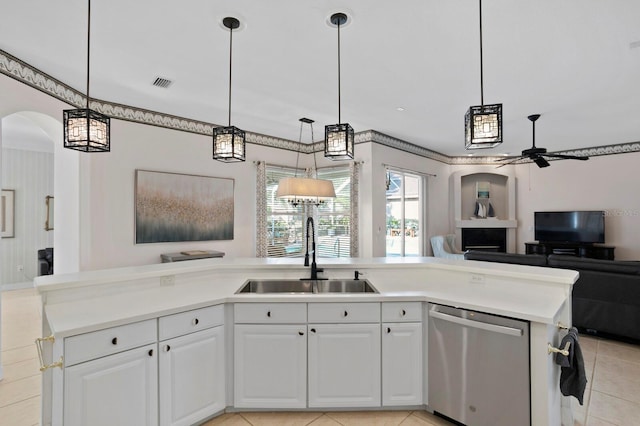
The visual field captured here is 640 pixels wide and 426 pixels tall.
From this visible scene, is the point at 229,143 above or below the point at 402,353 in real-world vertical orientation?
above

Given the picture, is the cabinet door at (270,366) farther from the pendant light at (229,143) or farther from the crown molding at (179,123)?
the crown molding at (179,123)

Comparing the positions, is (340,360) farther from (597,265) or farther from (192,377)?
(597,265)

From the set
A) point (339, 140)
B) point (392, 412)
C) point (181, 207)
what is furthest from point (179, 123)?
point (392, 412)

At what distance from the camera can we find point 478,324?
6.84 ft

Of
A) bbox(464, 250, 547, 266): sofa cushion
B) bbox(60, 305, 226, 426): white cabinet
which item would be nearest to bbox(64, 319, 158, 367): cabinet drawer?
bbox(60, 305, 226, 426): white cabinet

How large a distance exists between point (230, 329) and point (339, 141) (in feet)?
5.39

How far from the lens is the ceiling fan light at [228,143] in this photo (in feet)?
8.83

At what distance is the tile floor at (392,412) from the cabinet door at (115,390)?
588 mm

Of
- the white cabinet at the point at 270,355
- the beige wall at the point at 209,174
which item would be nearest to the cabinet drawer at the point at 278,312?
the white cabinet at the point at 270,355

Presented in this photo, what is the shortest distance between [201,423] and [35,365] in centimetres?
226

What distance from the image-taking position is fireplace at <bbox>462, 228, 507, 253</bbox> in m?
8.23

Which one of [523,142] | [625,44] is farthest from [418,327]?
[523,142]

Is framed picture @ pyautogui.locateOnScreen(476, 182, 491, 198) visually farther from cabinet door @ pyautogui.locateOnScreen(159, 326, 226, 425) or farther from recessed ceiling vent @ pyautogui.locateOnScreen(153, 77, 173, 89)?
cabinet door @ pyautogui.locateOnScreen(159, 326, 226, 425)

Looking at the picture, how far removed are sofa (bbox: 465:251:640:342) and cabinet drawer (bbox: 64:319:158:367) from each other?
4211 millimetres
